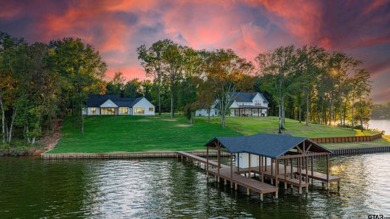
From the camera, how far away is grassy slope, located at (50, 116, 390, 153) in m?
55.3

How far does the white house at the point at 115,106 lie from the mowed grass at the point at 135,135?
1327cm

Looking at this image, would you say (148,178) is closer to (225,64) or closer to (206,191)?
(206,191)

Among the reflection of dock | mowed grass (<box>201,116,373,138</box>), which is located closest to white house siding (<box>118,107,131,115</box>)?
mowed grass (<box>201,116,373,138</box>)

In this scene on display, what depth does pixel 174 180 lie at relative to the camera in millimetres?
34094

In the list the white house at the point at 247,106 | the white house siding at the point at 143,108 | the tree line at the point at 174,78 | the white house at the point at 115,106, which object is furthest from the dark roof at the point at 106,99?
the white house at the point at 247,106

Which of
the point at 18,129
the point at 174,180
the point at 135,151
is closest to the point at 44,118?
the point at 18,129

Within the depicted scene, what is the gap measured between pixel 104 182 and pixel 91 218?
10.9 m

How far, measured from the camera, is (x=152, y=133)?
67875 mm

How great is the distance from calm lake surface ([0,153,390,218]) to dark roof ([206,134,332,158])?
158 inches

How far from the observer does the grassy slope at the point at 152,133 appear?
55312mm

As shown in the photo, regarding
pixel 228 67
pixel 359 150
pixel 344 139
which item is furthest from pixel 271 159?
pixel 228 67

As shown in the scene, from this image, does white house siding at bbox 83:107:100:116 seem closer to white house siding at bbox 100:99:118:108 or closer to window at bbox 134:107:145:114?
white house siding at bbox 100:99:118:108

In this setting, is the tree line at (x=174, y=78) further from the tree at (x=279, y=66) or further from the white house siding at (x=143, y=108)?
the white house siding at (x=143, y=108)

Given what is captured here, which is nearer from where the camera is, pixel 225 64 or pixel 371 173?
pixel 371 173
